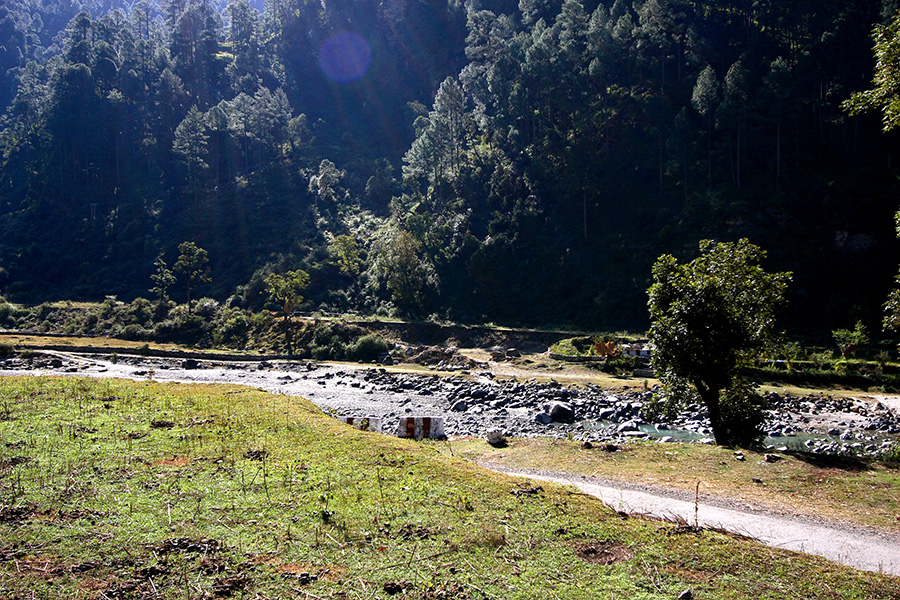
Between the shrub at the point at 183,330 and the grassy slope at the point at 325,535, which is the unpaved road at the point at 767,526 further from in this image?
the shrub at the point at 183,330

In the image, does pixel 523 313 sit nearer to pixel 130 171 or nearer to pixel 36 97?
pixel 130 171

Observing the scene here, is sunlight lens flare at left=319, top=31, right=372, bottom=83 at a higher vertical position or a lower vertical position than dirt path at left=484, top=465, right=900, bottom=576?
higher

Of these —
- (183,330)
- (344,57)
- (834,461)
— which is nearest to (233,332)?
(183,330)

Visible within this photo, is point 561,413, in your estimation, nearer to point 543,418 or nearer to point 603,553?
point 543,418

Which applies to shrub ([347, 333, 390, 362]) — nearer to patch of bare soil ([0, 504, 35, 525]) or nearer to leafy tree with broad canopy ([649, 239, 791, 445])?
leafy tree with broad canopy ([649, 239, 791, 445])

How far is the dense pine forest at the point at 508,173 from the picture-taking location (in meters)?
58.3

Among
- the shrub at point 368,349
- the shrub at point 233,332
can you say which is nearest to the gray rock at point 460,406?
the shrub at point 368,349

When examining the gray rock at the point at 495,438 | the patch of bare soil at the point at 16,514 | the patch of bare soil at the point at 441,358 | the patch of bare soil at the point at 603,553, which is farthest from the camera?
the patch of bare soil at the point at 441,358

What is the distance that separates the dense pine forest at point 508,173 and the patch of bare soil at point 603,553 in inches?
1934

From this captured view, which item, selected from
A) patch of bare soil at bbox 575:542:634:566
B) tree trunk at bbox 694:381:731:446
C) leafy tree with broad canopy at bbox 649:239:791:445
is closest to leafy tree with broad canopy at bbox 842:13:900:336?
leafy tree with broad canopy at bbox 649:239:791:445

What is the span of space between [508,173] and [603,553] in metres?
69.3

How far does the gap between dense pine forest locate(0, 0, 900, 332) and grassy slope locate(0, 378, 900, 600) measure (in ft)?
158

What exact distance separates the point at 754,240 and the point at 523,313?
2427 centimetres

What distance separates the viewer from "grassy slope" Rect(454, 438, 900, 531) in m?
11.6
